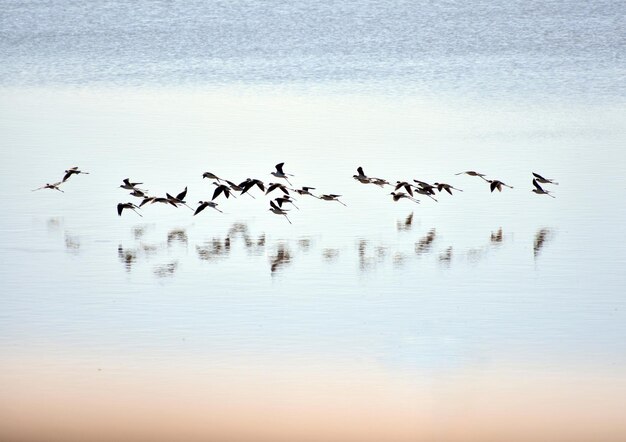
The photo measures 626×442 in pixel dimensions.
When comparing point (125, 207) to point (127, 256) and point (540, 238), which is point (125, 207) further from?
point (540, 238)

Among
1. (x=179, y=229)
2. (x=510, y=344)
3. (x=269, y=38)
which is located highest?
(x=269, y=38)

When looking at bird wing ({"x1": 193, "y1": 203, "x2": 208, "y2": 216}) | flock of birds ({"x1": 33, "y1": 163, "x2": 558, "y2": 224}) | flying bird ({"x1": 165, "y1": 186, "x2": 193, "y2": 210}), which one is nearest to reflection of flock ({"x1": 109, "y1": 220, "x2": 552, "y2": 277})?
bird wing ({"x1": 193, "y1": 203, "x2": 208, "y2": 216})

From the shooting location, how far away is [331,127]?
102ft

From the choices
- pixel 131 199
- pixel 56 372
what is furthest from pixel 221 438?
pixel 131 199

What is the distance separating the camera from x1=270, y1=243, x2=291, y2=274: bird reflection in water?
1767cm

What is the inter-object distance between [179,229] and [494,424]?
9.60 metres

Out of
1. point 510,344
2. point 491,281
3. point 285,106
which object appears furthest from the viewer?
point 285,106

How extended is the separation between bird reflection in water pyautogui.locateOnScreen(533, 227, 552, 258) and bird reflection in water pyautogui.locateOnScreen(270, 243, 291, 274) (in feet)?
11.4

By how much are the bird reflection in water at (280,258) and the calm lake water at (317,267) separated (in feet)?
0.23

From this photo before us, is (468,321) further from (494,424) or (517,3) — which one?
(517,3)

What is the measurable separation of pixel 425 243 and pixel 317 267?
7.57ft

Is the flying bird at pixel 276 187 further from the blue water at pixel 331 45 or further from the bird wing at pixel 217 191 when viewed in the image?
the blue water at pixel 331 45

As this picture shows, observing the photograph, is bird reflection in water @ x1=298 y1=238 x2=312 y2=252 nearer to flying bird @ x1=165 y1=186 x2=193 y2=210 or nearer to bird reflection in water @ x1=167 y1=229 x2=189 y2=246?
bird reflection in water @ x1=167 y1=229 x2=189 y2=246

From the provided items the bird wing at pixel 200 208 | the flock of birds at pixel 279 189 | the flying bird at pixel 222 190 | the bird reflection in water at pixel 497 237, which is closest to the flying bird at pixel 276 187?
the flock of birds at pixel 279 189
